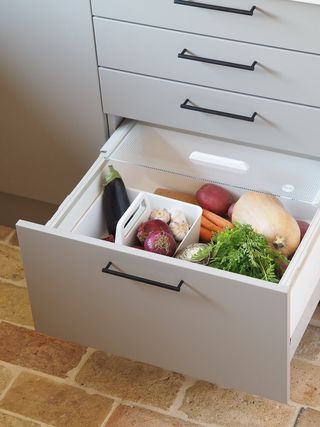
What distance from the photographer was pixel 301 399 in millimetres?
1929

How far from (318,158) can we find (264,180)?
119 millimetres

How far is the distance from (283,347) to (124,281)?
30 centimetres

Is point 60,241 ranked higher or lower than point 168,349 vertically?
higher

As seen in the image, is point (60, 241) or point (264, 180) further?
point (264, 180)

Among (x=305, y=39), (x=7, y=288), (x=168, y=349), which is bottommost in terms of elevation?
(x=7, y=288)

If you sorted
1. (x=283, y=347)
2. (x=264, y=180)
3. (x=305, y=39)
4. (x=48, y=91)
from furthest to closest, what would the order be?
(x=48, y=91) < (x=264, y=180) < (x=305, y=39) < (x=283, y=347)

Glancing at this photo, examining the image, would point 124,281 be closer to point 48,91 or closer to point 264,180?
point 264,180

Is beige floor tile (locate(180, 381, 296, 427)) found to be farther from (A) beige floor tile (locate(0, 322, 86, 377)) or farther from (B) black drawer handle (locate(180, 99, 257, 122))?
(B) black drawer handle (locate(180, 99, 257, 122))

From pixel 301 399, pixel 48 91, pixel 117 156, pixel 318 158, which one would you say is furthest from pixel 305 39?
pixel 301 399

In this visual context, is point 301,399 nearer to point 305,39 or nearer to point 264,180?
point 264,180

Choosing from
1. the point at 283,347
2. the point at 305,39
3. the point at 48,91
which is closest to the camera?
the point at 283,347

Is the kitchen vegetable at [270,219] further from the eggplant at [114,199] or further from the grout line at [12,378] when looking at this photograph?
the grout line at [12,378]

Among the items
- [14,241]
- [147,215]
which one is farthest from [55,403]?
[14,241]

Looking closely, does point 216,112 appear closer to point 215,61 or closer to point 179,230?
point 215,61
